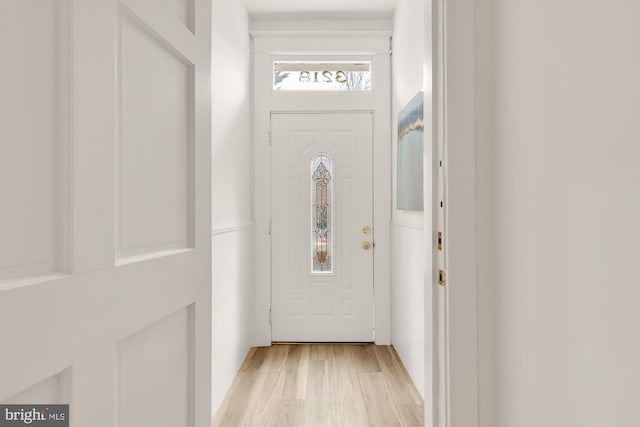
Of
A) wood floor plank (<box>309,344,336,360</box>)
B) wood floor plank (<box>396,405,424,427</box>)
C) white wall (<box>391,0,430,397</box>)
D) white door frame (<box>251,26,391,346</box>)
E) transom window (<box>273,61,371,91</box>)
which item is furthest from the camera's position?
transom window (<box>273,61,371,91</box>)

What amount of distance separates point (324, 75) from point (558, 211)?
10.2ft

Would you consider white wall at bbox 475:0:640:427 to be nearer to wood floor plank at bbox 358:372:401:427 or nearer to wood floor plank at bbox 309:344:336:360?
wood floor plank at bbox 358:372:401:427

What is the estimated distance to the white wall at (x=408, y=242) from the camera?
2.61m

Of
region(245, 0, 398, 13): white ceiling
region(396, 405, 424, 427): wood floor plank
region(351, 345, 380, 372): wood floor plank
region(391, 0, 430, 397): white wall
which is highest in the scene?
region(245, 0, 398, 13): white ceiling

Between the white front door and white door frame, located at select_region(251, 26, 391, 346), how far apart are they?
0.22 ft

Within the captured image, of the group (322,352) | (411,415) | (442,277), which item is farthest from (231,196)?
(442,277)

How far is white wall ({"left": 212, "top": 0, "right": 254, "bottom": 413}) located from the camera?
8.11ft

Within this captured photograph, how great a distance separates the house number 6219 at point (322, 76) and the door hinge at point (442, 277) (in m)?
2.81

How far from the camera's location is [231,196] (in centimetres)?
287

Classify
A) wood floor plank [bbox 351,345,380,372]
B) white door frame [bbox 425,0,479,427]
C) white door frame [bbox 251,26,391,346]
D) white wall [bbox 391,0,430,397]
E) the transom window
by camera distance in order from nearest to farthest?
white door frame [bbox 425,0,479,427] → white wall [bbox 391,0,430,397] → wood floor plank [bbox 351,345,380,372] → white door frame [bbox 251,26,391,346] → the transom window

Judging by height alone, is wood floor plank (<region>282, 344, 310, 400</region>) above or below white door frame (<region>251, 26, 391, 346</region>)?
below
